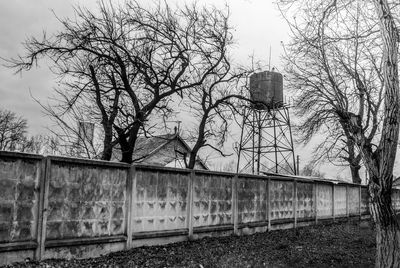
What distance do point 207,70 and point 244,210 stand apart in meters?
5.83

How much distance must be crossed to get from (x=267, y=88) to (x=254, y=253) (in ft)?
34.8

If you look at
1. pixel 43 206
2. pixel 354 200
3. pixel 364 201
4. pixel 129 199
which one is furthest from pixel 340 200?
pixel 43 206

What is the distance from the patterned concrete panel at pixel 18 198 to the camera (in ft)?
18.8

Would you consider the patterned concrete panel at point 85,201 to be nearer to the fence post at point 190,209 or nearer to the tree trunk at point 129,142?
the fence post at point 190,209

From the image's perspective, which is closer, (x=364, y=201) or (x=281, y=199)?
(x=281, y=199)

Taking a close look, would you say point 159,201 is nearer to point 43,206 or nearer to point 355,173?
point 43,206

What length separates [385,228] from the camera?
6.32m

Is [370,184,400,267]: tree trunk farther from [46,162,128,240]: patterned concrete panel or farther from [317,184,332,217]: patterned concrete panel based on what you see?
[317,184,332,217]: patterned concrete panel

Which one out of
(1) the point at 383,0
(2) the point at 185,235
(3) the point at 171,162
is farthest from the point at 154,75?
(3) the point at 171,162

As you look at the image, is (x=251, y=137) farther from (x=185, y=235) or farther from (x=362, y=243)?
(x=185, y=235)

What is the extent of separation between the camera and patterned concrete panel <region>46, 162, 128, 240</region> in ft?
21.1

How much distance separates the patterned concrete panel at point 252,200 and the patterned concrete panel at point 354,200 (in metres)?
7.39

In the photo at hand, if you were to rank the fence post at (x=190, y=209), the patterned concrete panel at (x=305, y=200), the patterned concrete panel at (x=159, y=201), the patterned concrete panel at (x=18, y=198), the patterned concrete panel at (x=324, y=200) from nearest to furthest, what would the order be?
the patterned concrete panel at (x=18, y=198) → the patterned concrete panel at (x=159, y=201) → the fence post at (x=190, y=209) → the patterned concrete panel at (x=305, y=200) → the patterned concrete panel at (x=324, y=200)

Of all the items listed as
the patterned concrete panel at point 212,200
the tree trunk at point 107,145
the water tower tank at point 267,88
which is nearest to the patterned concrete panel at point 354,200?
the water tower tank at point 267,88
